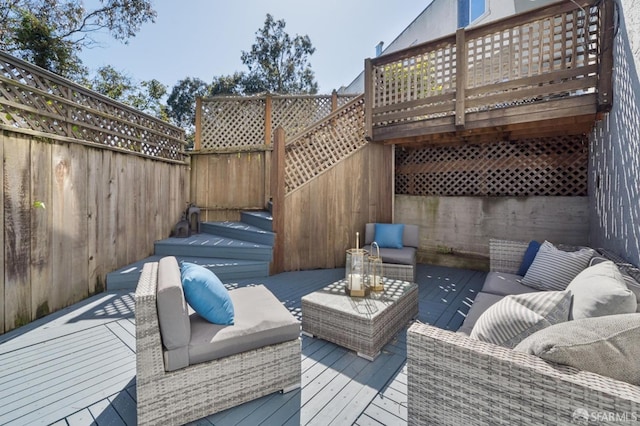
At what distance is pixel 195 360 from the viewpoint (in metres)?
1.54

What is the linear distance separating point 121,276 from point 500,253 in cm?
461

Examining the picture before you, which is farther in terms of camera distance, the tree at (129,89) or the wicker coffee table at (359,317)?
the tree at (129,89)

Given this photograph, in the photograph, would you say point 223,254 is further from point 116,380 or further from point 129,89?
point 129,89

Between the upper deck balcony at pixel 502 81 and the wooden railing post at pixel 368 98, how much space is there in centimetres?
2

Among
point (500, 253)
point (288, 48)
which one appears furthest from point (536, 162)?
point (288, 48)

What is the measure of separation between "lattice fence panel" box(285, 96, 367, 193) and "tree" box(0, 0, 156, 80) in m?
5.45

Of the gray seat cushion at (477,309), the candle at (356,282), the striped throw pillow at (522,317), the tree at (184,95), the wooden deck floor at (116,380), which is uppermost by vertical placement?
the tree at (184,95)

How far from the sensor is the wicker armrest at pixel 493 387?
899mm

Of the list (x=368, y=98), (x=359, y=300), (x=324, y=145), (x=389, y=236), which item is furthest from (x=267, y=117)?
(x=359, y=300)

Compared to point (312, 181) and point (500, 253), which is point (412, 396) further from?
point (312, 181)

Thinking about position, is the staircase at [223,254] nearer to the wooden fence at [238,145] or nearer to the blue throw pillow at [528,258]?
the wooden fence at [238,145]

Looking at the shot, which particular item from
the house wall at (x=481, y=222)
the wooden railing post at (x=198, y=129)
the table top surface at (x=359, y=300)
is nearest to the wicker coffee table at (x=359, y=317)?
the table top surface at (x=359, y=300)

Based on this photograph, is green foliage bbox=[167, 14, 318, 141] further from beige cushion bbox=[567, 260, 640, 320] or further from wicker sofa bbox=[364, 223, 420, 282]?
beige cushion bbox=[567, 260, 640, 320]

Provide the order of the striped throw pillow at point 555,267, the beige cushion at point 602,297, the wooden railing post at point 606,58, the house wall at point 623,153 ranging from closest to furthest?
the beige cushion at point 602,297
the house wall at point 623,153
the striped throw pillow at point 555,267
the wooden railing post at point 606,58
